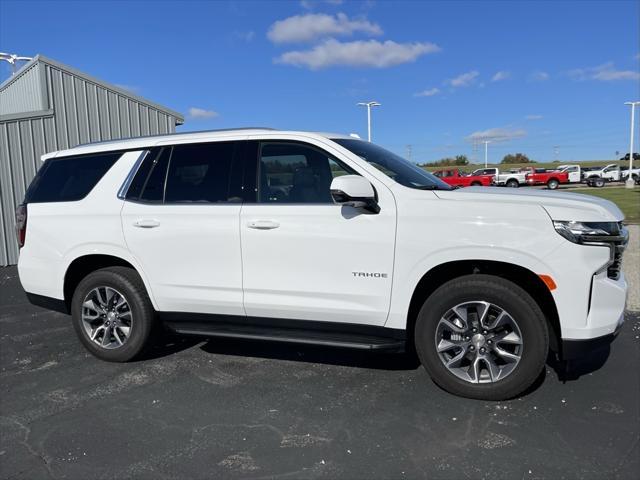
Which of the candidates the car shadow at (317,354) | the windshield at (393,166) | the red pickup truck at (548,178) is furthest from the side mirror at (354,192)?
the red pickup truck at (548,178)

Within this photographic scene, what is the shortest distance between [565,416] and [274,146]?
2894mm

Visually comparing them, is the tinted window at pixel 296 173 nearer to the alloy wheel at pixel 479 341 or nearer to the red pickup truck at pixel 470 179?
the alloy wheel at pixel 479 341

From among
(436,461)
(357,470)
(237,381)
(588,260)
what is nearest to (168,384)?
(237,381)

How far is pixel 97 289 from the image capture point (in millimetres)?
4660

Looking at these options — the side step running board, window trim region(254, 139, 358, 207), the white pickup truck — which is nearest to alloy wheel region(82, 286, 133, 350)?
the side step running board

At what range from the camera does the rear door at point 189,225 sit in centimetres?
417

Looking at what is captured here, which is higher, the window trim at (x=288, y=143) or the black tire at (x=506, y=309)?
the window trim at (x=288, y=143)

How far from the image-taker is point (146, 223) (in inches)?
172

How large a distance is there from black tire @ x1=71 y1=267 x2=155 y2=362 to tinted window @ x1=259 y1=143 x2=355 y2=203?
144 cm

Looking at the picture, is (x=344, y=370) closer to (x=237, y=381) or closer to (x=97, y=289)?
(x=237, y=381)

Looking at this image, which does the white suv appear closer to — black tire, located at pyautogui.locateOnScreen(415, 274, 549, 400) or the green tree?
black tire, located at pyautogui.locateOnScreen(415, 274, 549, 400)

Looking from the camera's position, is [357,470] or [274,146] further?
[274,146]

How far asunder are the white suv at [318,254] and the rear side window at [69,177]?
15mm

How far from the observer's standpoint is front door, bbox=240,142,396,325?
12.3 feet
